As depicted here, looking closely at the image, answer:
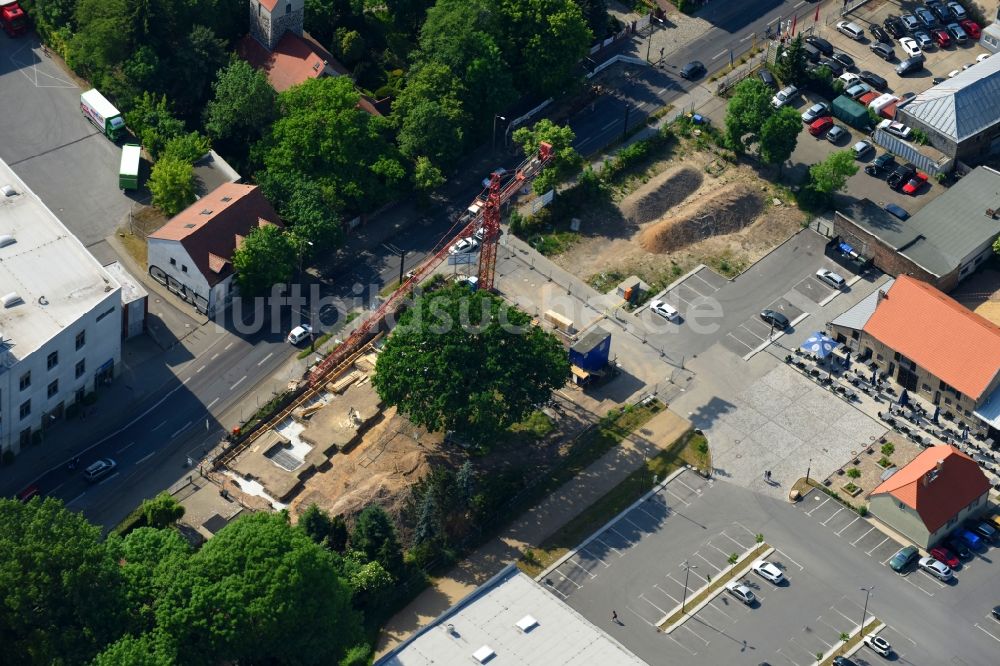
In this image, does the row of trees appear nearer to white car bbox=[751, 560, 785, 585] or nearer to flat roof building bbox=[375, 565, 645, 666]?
flat roof building bbox=[375, 565, 645, 666]

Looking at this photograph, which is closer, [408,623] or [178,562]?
[178,562]

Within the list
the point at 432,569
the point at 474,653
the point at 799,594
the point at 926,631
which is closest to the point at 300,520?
the point at 432,569

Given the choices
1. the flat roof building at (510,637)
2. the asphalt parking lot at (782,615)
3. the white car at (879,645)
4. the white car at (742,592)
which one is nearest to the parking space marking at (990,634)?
the asphalt parking lot at (782,615)

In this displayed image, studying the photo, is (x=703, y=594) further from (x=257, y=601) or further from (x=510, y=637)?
(x=257, y=601)

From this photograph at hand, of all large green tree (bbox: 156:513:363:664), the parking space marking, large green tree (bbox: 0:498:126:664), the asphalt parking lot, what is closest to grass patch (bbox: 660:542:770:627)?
Result: the asphalt parking lot

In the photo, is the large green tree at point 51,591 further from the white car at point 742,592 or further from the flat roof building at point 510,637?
the white car at point 742,592

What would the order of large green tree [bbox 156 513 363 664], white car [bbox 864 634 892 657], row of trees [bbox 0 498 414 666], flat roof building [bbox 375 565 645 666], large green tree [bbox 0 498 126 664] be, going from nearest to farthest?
large green tree [bbox 0 498 126 664], row of trees [bbox 0 498 414 666], large green tree [bbox 156 513 363 664], flat roof building [bbox 375 565 645 666], white car [bbox 864 634 892 657]

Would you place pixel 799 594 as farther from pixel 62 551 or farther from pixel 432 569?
pixel 62 551
